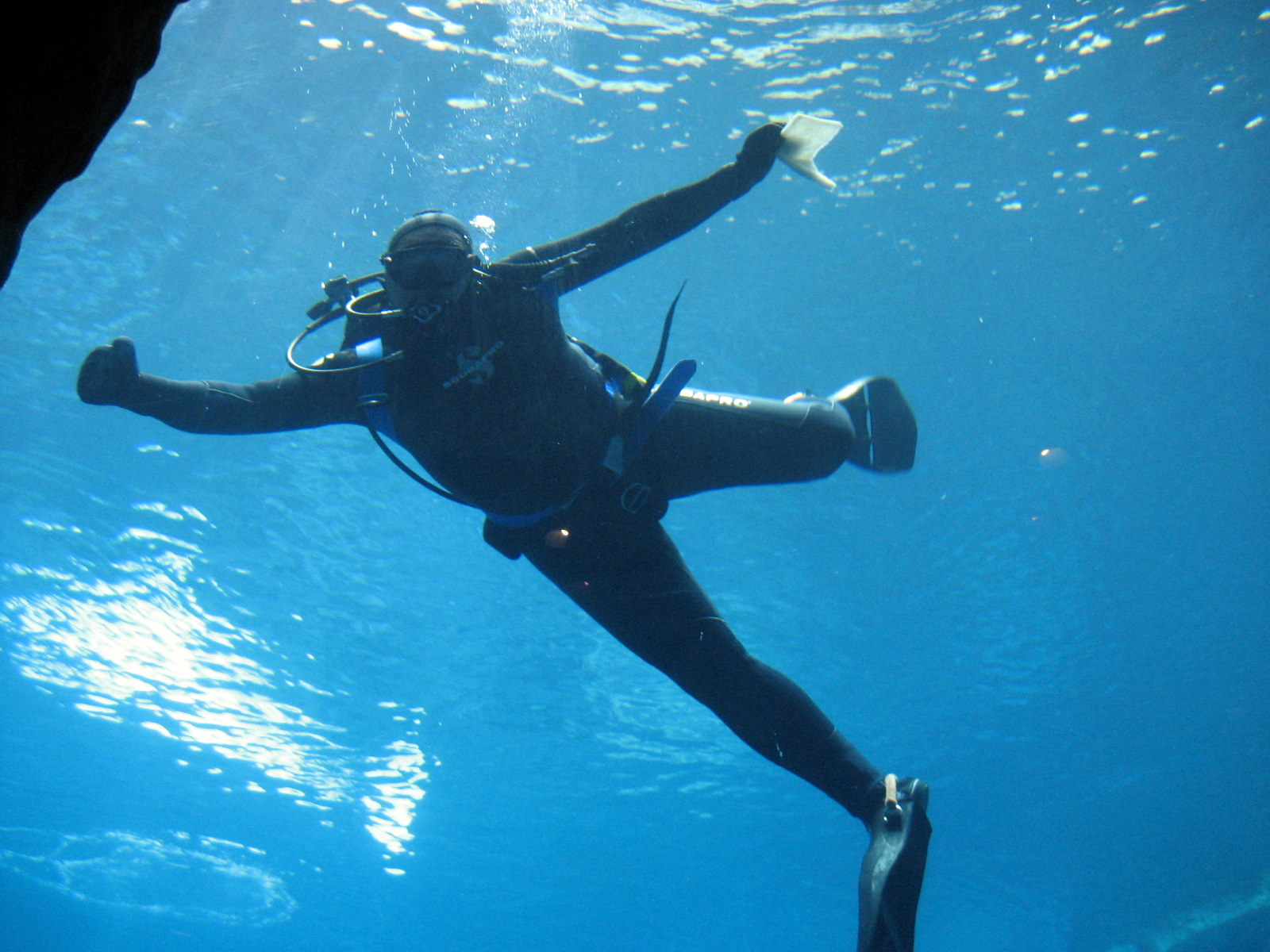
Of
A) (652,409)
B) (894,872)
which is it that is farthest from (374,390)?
(894,872)

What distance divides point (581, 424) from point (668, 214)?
39.7 inches

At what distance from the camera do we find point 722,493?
1222cm

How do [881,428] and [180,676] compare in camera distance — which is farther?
[180,676]

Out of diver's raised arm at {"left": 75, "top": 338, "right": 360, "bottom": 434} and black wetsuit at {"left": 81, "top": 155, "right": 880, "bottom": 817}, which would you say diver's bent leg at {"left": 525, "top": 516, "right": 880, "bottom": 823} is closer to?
black wetsuit at {"left": 81, "top": 155, "right": 880, "bottom": 817}

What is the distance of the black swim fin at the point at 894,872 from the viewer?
270cm

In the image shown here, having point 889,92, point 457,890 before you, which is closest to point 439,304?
point 889,92

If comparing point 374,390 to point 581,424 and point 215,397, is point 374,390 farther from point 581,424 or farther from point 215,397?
point 581,424

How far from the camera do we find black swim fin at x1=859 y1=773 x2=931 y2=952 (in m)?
2.70

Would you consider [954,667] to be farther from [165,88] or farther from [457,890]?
[457,890]

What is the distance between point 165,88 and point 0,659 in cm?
1906

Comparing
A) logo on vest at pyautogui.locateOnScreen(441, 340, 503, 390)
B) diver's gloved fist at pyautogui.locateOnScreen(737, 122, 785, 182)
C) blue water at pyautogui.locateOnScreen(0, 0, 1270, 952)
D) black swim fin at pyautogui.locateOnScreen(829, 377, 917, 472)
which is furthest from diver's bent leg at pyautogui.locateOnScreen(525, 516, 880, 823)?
blue water at pyautogui.locateOnScreen(0, 0, 1270, 952)

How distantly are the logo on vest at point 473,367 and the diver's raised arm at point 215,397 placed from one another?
59 centimetres

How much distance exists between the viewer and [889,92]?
7.88 meters

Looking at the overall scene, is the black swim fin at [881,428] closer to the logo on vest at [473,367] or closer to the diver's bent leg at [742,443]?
the diver's bent leg at [742,443]
